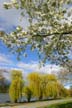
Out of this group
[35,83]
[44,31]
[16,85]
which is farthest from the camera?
[35,83]

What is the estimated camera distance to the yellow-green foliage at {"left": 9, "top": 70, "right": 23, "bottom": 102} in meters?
48.9

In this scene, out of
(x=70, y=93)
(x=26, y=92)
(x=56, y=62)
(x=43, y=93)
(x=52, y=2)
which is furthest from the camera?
(x=70, y=93)

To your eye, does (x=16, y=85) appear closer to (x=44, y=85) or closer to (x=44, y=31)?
(x=44, y=85)

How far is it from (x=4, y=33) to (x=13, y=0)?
1.82 meters

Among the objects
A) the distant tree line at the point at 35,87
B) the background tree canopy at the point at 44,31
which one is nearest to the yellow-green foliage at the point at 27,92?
the distant tree line at the point at 35,87

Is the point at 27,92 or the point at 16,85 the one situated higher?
the point at 16,85

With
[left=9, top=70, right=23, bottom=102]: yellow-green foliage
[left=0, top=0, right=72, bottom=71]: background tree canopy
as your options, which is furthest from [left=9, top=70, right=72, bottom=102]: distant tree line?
[left=0, top=0, right=72, bottom=71]: background tree canopy

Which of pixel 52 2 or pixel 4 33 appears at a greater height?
pixel 52 2

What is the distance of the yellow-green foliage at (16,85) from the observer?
48.9 metres

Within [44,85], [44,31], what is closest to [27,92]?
[44,85]

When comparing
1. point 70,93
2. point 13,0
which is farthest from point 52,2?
point 70,93

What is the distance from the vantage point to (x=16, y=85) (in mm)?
49469

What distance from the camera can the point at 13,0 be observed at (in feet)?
56.4

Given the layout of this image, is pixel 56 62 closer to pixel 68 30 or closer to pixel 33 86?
pixel 68 30
